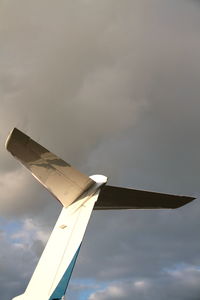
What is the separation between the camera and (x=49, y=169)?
37.8 ft

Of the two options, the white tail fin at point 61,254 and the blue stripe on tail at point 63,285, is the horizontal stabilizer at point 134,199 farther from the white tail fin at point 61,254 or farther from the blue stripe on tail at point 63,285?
the blue stripe on tail at point 63,285

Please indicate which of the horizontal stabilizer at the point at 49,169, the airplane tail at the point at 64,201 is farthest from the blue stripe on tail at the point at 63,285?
the horizontal stabilizer at the point at 49,169

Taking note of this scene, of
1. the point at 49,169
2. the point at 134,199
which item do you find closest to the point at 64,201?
the point at 49,169

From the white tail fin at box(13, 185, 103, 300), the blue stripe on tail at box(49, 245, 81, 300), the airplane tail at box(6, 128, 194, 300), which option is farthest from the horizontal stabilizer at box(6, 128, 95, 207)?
the blue stripe on tail at box(49, 245, 81, 300)

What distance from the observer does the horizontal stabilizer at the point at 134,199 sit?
11927 millimetres

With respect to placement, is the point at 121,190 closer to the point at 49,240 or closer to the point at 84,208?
the point at 84,208

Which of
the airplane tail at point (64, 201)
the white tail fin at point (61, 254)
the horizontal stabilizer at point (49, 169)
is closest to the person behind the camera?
the white tail fin at point (61, 254)

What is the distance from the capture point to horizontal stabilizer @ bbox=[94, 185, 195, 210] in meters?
11.9

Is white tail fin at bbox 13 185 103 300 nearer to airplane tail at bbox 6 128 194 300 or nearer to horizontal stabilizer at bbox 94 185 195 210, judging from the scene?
airplane tail at bbox 6 128 194 300

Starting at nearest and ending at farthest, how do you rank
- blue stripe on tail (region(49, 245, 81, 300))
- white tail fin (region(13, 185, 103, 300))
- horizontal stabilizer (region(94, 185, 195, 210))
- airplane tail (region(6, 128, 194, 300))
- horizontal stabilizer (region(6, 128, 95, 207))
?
blue stripe on tail (region(49, 245, 81, 300))
white tail fin (region(13, 185, 103, 300))
airplane tail (region(6, 128, 194, 300))
horizontal stabilizer (region(6, 128, 95, 207))
horizontal stabilizer (region(94, 185, 195, 210))

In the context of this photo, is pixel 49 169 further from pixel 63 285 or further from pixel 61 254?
pixel 63 285

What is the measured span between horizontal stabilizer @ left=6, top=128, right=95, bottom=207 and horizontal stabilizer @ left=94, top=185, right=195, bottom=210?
777 mm

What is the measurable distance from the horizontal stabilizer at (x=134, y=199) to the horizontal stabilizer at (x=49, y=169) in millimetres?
777

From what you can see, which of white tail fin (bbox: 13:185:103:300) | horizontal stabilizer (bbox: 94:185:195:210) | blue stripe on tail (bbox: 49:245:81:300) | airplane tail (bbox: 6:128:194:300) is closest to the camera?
blue stripe on tail (bbox: 49:245:81:300)
